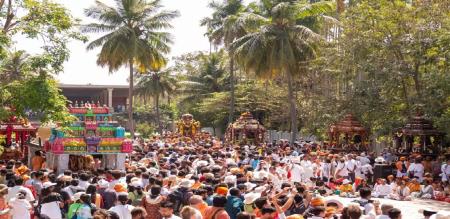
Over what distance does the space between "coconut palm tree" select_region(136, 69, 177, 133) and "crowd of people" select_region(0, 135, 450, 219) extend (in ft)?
111

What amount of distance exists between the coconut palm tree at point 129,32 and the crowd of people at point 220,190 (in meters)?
18.0

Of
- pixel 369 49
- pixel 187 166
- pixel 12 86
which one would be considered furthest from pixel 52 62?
pixel 369 49

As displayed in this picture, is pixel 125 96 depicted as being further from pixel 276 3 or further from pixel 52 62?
pixel 52 62

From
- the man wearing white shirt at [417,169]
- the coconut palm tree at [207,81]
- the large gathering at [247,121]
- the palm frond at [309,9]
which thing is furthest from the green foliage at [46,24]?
the coconut palm tree at [207,81]

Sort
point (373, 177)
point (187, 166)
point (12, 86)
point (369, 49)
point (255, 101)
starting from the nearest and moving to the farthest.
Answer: point (12, 86), point (187, 166), point (373, 177), point (369, 49), point (255, 101)

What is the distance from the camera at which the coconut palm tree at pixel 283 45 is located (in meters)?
36.3

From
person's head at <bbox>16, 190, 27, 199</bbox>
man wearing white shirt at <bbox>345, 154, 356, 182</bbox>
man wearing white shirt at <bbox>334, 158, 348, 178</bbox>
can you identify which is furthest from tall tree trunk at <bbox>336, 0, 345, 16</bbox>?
person's head at <bbox>16, 190, 27, 199</bbox>

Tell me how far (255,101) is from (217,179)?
3459 cm

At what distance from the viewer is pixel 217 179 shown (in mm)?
13656

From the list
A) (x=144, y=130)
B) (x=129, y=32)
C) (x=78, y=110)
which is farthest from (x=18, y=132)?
(x=144, y=130)

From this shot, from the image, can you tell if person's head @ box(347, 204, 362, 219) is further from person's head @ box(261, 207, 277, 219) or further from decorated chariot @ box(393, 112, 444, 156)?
decorated chariot @ box(393, 112, 444, 156)

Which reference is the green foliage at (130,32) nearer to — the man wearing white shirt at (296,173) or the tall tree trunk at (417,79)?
the tall tree trunk at (417,79)

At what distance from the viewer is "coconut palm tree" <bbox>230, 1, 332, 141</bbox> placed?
36.3m

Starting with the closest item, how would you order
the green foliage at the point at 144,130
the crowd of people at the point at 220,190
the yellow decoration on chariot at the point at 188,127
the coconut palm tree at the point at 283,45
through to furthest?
the crowd of people at the point at 220,190 < the coconut palm tree at the point at 283,45 < the yellow decoration on chariot at the point at 188,127 < the green foliage at the point at 144,130
